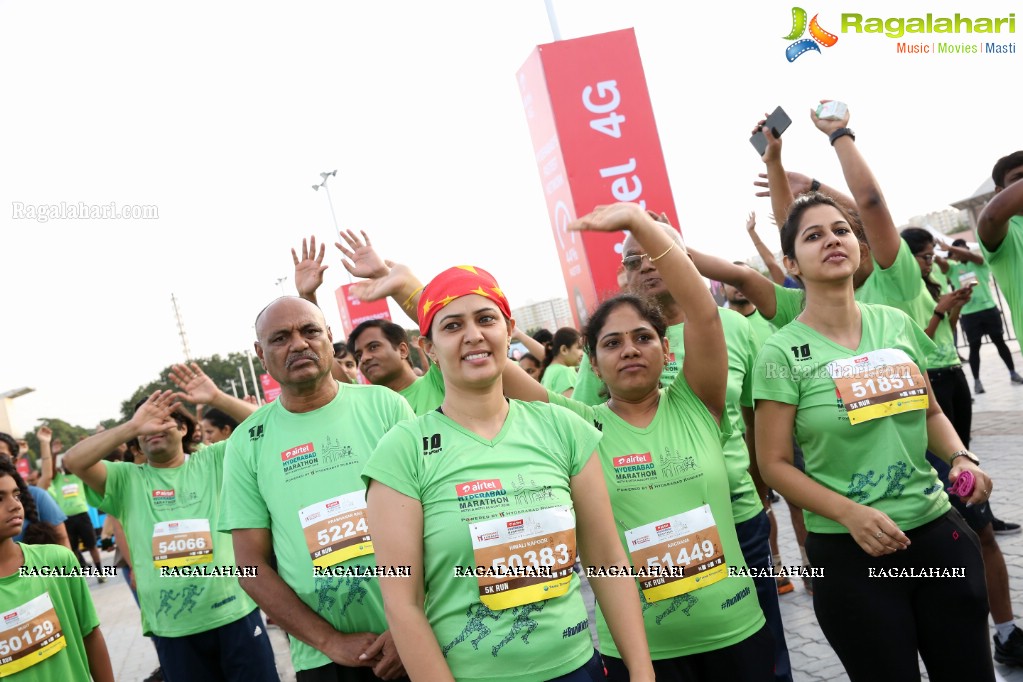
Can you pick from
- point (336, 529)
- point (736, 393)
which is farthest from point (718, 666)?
point (336, 529)

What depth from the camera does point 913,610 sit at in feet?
8.49

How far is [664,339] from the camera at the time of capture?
294cm

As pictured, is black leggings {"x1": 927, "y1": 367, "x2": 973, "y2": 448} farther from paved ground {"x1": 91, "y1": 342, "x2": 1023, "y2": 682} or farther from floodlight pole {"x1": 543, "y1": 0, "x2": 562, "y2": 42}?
floodlight pole {"x1": 543, "y1": 0, "x2": 562, "y2": 42}

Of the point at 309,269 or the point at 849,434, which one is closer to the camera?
the point at 849,434

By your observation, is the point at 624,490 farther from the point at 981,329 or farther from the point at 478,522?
the point at 981,329

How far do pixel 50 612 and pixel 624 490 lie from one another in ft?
8.29

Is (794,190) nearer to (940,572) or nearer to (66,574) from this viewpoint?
(940,572)

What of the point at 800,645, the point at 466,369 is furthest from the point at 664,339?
the point at 800,645

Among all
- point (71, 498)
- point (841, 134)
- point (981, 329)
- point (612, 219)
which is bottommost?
point (981, 329)

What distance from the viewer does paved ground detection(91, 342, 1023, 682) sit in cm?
419

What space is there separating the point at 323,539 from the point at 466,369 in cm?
96

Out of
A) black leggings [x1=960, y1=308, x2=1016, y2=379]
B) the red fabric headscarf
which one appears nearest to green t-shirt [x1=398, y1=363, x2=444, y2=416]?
the red fabric headscarf

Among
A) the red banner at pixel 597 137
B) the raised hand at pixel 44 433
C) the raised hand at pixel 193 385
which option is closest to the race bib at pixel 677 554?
the raised hand at pixel 193 385

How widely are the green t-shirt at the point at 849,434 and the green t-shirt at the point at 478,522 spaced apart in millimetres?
998
